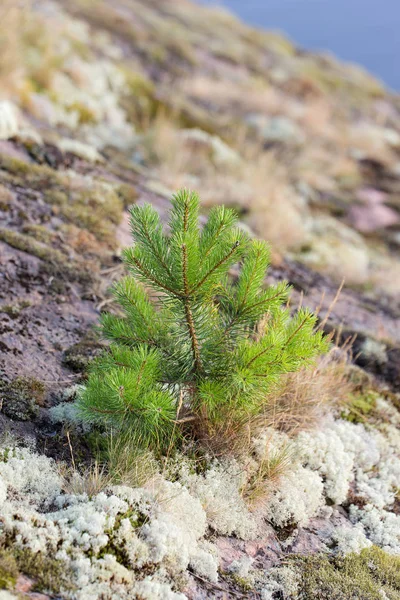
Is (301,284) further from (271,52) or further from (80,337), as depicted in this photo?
(271,52)

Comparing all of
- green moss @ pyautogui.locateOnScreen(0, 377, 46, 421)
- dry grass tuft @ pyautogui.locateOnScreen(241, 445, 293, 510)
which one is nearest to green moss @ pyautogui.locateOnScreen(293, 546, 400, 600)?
dry grass tuft @ pyautogui.locateOnScreen(241, 445, 293, 510)

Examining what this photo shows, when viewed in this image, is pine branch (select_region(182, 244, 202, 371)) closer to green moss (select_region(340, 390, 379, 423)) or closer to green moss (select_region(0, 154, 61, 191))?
green moss (select_region(340, 390, 379, 423))

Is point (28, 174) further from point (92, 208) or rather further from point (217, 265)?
point (217, 265)

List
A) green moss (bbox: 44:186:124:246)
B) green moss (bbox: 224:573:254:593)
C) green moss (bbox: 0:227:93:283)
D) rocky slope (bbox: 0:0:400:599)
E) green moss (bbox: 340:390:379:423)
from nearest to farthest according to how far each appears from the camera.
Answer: green moss (bbox: 224:573:254:593) < rocky slope (bbox: 0:0:400:599) < green moss (bbox: 340:390:379:423) < green moss (bbox: 0:227:93:283) < green moss (bbox: 44:186:124:246)

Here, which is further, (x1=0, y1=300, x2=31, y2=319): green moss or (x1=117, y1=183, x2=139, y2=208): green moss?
(x1=117, y1=183, x2=139, y2=208): green moss

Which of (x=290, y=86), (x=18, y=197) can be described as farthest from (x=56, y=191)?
(x=290, y=86)

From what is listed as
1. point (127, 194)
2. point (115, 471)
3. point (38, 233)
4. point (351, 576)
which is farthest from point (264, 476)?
point (127, 194)
